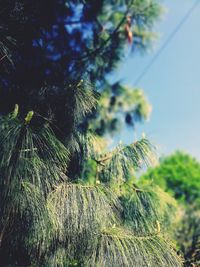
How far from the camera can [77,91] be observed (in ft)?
5.80

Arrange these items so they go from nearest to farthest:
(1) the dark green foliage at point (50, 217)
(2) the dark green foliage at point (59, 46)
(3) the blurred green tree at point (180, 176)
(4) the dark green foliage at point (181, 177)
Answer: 1. (1) the dark green foliage at point (50, 217)
2. (2) the dark green foliage at point (59, 46)
3. (3) the blurred green tree at point (180, 176)
4. (4) the dark green foliage at point (181, 177)

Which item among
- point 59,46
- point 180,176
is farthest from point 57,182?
point 180,176

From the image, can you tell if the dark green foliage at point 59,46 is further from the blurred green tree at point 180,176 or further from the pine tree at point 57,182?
the blurred green tree at point 180,176

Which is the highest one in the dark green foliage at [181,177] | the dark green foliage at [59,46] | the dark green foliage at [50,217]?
the dark green foliage at [181,177]

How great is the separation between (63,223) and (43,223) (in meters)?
0.09

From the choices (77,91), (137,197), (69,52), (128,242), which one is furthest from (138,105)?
(128,242)

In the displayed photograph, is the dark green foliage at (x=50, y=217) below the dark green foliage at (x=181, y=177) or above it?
below

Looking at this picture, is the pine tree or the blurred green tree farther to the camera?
the blurred green tree

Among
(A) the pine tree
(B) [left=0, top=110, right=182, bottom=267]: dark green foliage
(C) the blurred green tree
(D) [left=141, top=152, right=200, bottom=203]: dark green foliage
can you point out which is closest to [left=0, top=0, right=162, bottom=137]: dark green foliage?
(A) the pine tree

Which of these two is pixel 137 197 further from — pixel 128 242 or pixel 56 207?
pixel 56 207

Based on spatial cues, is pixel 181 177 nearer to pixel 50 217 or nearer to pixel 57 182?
pixel 57 182

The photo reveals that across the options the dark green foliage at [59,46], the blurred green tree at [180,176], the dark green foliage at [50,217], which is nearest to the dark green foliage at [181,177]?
the blurred green tree at [180,176]

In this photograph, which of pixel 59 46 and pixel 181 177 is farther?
pixel 181 177

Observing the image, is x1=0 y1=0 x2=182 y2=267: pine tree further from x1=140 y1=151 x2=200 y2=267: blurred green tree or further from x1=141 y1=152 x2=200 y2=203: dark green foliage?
x1=141 y1=152 x2=200 y2=203: dark green foliage
